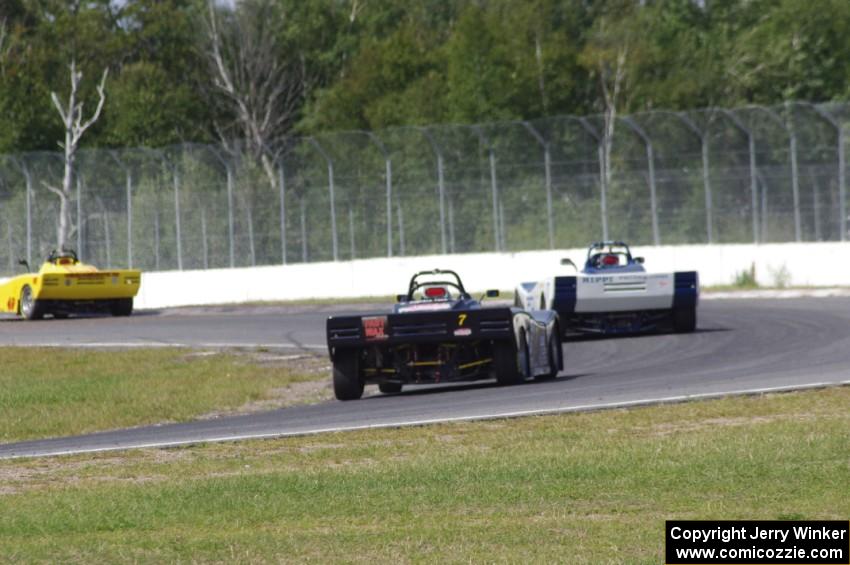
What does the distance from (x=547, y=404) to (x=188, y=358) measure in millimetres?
10014

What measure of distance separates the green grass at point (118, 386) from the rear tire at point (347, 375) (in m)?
1.34

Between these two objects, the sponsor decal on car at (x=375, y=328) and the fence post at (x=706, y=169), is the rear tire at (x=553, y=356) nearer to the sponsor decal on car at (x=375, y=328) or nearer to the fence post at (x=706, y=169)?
the sponsor decal on car at (x=375, y=328)

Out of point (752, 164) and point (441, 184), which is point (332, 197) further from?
point (752, 164)

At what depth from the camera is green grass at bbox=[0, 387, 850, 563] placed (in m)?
8.24

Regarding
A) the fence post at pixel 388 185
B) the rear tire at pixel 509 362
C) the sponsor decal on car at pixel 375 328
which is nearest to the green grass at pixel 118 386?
the sponsor decal on car at pixel 375 328

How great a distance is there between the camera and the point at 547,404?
49.4 ft

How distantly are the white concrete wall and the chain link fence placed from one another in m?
0.37

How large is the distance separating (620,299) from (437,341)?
6848 mm

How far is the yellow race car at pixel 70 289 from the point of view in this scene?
32906mm

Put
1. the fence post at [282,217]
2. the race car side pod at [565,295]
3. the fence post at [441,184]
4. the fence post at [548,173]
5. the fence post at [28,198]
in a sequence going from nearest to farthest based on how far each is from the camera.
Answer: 1. the race car side pod at [565,295]
2. the fence post at [548,173]
3. the fence post at [441,184]
4. the fence post at [282,217]
5. the fence post at [28,198]

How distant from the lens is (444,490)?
397 inches

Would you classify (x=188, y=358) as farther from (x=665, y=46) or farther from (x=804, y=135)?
(x=665, y=46)

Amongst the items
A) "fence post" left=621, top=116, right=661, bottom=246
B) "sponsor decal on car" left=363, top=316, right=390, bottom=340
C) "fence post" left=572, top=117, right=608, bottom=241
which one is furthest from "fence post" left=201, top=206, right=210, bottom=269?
"sponsor decal on car" left=363, top=316, right=390, bottom=340

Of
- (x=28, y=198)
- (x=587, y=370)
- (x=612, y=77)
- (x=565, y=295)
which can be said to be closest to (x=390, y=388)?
(x=587, y=370)
